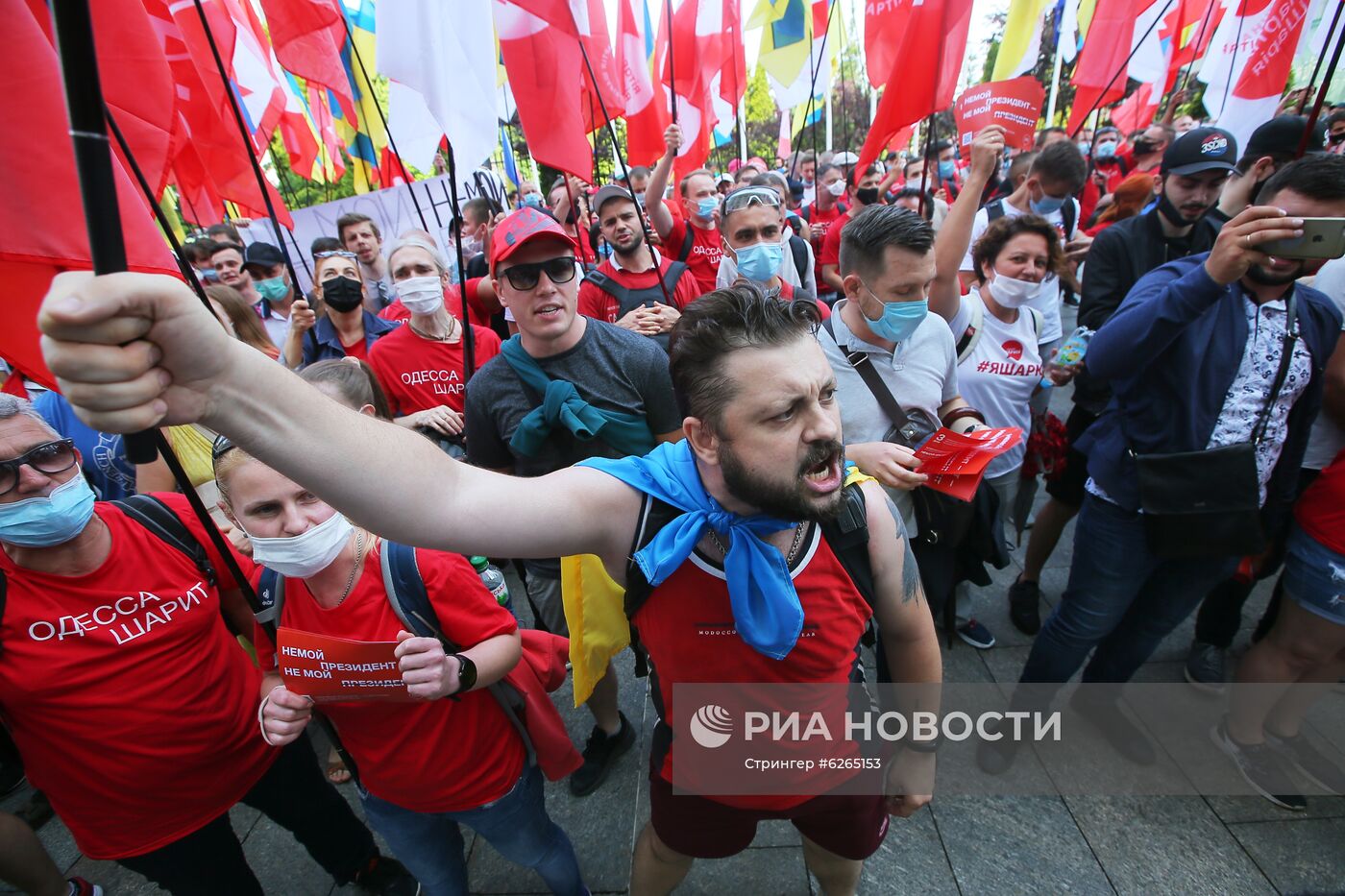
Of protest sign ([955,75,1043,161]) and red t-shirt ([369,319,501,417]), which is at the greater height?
protest sign ([955,75,1043,161])

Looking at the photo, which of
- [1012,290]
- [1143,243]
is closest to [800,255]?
[1012,290]

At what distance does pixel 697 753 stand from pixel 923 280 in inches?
66.0

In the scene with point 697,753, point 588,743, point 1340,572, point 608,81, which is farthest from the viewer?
point 608,81

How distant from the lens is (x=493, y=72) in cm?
214

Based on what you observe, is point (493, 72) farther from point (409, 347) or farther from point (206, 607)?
point (206, 607)

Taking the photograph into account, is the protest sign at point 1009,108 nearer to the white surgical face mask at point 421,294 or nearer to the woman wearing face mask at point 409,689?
the white surgical face mask at point 421,294

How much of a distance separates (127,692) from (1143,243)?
13.7ft

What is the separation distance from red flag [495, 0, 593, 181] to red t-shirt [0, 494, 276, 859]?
79.0 inches

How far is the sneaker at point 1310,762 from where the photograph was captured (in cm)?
227

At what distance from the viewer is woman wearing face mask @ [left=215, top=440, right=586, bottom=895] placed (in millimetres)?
1431

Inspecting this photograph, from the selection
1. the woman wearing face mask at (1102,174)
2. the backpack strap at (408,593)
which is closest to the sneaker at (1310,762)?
the backpack strap at (408,593)

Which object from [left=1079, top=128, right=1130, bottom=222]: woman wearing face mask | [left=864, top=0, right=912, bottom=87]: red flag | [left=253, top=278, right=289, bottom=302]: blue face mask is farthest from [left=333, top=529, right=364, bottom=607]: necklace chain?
[left=1079, top=128, right=1130, bottom=222]: woman wearing face mask

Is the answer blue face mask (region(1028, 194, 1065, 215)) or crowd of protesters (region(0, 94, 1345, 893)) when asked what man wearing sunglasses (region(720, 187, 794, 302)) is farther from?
blue face mask (region(1028, 194, 1065, 215))

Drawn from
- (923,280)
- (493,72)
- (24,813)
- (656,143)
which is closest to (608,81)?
(656,143)
